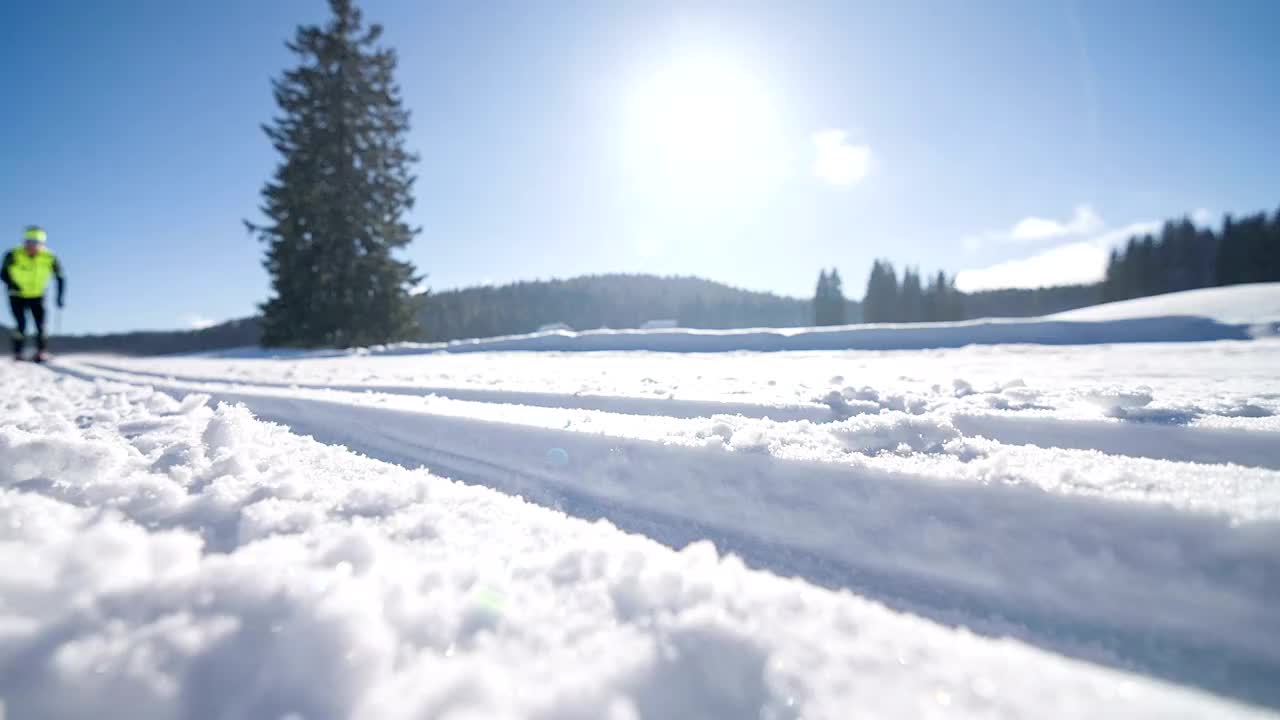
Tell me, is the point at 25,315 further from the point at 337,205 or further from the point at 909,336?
the point at 909,336

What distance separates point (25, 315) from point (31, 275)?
85 centimetres

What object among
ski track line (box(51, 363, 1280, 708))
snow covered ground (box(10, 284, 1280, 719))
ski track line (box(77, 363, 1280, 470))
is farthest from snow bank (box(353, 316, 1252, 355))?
ski track line (box(51, 363, 1280, 708))

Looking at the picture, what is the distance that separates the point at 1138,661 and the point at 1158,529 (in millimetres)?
283

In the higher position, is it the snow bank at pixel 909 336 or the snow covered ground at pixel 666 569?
the snow bank at pixel 909 336

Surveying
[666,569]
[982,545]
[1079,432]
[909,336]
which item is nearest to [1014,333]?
[909,336]

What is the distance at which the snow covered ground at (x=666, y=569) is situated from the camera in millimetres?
655

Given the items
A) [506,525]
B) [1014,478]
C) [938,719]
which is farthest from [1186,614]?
[506,525]

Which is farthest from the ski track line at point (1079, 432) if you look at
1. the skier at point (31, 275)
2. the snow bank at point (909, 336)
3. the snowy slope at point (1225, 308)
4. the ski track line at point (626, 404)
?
the skier at point (31, 275)

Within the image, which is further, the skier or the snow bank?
the skier

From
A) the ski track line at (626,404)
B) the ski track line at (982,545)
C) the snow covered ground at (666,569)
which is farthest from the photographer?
the ski track line at (626,404)

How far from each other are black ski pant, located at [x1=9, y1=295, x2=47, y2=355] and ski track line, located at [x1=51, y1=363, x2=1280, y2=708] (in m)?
9.98

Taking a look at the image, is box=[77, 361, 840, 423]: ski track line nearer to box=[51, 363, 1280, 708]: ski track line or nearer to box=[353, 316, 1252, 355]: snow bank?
box=[51, 363, 1280, 708]: ski track line

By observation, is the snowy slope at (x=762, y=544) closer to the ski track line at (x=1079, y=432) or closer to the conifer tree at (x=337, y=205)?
the ski track line at (x=1079, y=432)

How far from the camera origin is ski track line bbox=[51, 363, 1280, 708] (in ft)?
2.61
